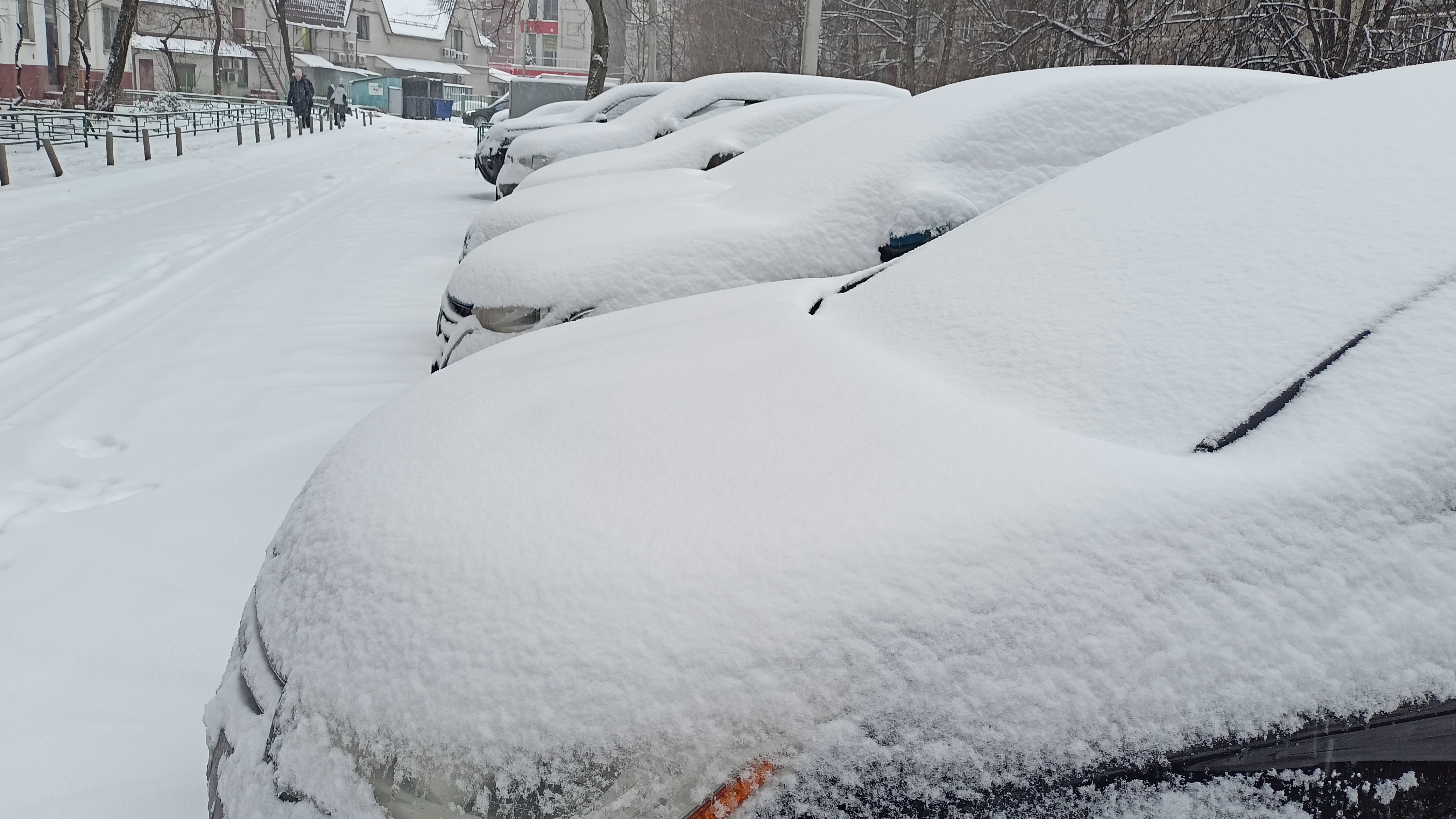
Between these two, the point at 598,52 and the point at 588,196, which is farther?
the point at 598,52

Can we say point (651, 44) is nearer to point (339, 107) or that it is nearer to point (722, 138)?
point (339, 107)

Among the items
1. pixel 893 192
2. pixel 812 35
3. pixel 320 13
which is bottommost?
pixel 893 192

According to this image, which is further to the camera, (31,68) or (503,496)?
(31,68)

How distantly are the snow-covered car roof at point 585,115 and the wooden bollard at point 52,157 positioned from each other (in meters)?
5.18

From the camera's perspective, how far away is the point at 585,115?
521 inches

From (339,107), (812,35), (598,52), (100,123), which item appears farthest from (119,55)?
(339,107)

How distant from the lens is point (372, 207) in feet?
40.7

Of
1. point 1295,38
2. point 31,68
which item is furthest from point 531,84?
point 1295,38

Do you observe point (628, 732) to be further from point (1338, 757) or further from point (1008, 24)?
point (1008, 24)

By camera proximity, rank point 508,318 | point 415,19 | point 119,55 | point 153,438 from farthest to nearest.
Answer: point 415,19 < point 119,55 < point 153,438 < point 508,318

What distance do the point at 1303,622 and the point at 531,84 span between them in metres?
38.2

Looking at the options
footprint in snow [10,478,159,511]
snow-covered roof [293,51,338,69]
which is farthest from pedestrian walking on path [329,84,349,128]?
footprint in snow [10,478,159,511]

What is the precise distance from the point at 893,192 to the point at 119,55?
73.9ft

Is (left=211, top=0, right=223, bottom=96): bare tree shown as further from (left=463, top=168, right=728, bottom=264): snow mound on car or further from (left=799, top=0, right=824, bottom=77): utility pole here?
(left=463, top=168, right=728, bottom=264): snow mound on car
